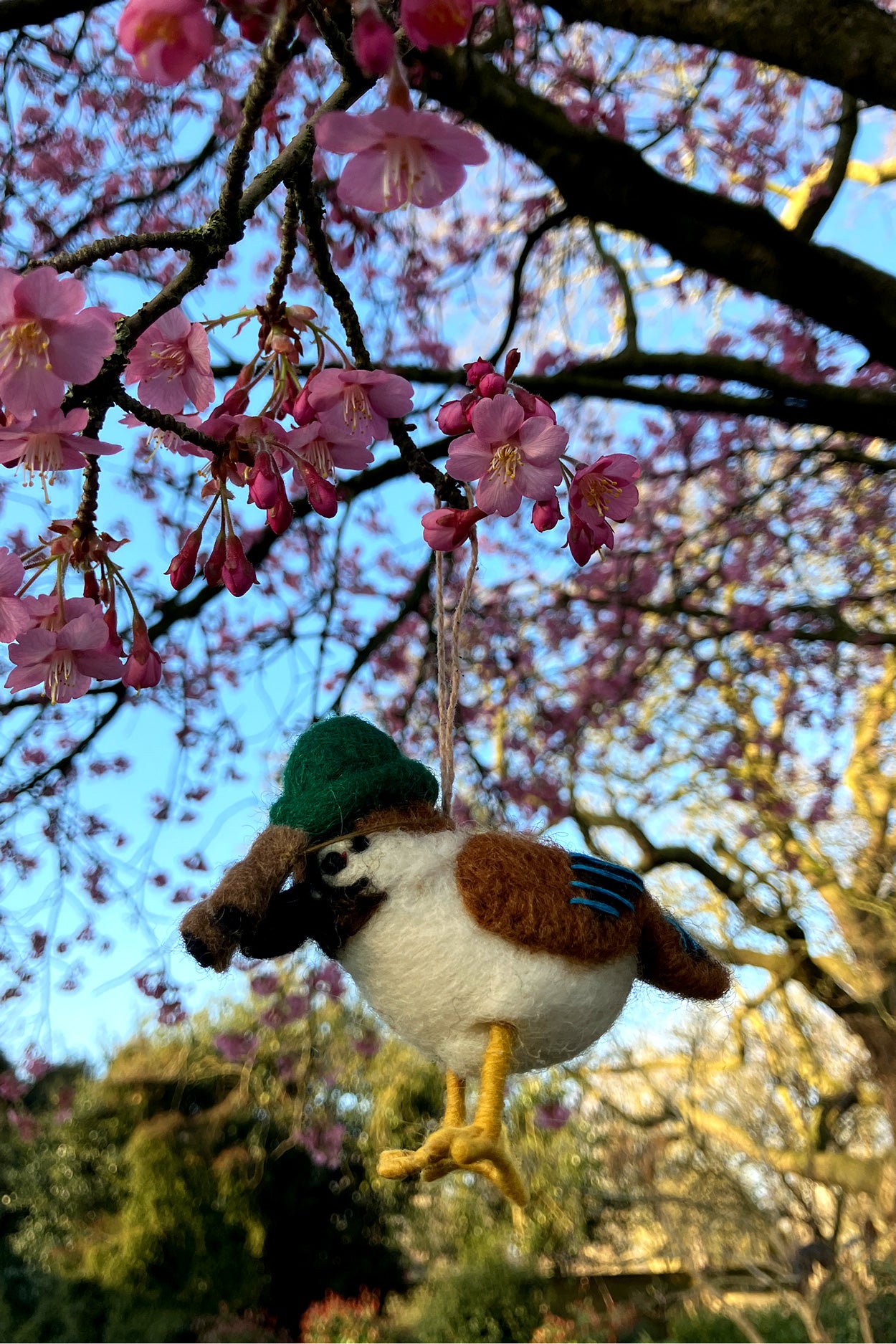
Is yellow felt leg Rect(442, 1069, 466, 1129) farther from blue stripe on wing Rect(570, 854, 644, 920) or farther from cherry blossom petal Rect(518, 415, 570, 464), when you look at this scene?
cherry blossom petal Rect(518, 415, 570, 464)

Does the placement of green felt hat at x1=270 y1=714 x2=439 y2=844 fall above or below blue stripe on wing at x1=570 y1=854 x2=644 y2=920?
above

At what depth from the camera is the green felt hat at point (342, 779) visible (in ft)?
3.02

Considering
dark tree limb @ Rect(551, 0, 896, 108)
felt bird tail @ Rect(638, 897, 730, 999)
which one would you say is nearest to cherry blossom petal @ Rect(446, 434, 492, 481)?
felt bird tail @ Rect(638, 897, 730, 999)

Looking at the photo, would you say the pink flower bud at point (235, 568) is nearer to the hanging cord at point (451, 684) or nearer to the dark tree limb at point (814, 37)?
the hanging cord at point (451, 684)

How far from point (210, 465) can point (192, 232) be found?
21 cm

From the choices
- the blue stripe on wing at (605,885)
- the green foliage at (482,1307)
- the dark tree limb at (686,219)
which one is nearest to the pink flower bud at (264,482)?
the blue stripe on wing at (605,885)

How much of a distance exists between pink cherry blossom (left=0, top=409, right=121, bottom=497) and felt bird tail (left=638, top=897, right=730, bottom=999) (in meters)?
0.71

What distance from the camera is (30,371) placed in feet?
2.42

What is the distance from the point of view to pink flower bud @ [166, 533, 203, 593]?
95 centimetres

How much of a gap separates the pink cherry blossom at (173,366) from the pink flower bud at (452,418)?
238mm

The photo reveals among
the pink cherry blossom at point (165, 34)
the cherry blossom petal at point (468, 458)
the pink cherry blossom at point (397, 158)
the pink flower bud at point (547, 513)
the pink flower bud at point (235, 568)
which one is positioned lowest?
the pink flower bud at point (235, 568)

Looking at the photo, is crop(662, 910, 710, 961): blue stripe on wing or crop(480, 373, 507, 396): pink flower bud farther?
crop(662, 910, 710, 961): blue stripe on wing

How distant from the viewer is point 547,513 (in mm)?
930

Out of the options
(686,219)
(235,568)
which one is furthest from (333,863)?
(686,219)
